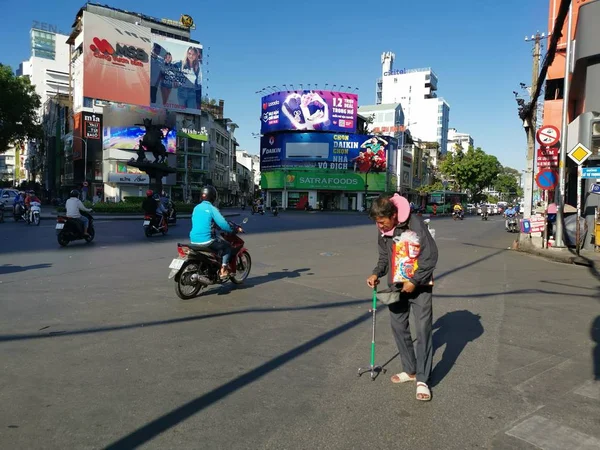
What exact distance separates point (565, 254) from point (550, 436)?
11583 millimetres

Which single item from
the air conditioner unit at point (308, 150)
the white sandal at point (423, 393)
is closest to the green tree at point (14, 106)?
the air conditioner unit at point (308, 150)

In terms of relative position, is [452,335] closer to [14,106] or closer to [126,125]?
[14,106]

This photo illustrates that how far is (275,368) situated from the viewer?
4219 mm

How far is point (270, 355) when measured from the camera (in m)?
4.56

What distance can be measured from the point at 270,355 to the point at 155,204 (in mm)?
12903

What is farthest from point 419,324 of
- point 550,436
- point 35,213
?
point 35,213

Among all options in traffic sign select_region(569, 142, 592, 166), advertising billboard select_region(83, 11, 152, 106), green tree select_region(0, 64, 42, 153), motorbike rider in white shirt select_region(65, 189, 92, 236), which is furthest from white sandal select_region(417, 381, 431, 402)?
advertising billboard select_region(83, 11, 152, 106)

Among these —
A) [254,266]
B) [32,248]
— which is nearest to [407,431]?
[254,266]

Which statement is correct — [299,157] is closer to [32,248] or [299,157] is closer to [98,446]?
[32,248]

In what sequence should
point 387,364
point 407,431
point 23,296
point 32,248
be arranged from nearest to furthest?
point 407,431 < point 387,364 < point 23,296 < point 32,248

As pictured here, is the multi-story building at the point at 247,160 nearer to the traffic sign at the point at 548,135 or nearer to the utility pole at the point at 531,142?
the utility pole at the point at 531,142

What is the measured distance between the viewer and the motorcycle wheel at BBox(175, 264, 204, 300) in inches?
269

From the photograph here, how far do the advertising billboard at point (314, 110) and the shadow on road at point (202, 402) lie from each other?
63325 mm

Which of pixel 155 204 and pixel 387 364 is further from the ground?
pixel 155 204
